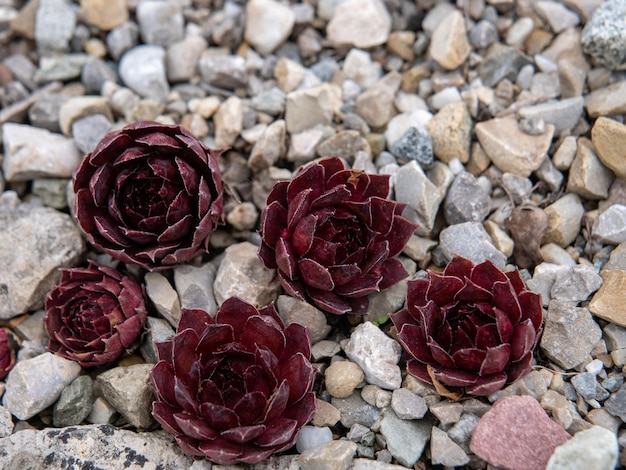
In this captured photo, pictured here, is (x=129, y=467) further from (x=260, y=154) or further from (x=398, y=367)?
(x=260, y=154)

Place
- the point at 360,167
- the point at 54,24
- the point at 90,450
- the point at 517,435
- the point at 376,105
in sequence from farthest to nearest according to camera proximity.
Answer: the point at 54,24, the point at 376,105, the point at 360,167, the point at 90,450, the point at 517,435

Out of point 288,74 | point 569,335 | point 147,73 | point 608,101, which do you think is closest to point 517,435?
point 569,335

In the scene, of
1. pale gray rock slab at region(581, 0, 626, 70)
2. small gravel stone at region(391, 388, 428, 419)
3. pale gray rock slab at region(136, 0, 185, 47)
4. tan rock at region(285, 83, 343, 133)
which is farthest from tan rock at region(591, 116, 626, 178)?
pale gray rock slab at region(136, 0, 185, 47)

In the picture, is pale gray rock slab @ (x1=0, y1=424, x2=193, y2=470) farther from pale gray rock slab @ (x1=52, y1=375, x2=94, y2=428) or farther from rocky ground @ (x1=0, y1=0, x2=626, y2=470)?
pale gray rock slab @ (x1=52, y1=375, x2=94, y2=428)

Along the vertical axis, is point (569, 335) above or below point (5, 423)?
above

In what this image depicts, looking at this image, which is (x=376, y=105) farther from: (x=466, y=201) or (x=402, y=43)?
(x=466, y=201)

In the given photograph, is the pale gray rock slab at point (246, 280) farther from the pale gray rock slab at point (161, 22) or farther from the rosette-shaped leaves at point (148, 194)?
the pale gray rock slab at point (161, 22)

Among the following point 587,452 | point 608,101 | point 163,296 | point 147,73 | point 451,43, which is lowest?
point 163,296

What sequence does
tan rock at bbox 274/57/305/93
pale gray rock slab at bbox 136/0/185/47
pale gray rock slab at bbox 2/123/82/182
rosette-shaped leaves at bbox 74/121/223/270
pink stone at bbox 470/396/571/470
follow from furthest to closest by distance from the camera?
pale gray rock slab at bbox 136/0/185/47 < tan rock at bbox 274/57/305/93 < pale gray rock slab at bbox 2/123/82/182 < rosette-shaped leaves at bbox 74/121/223/270 < pink stone at bbox 470/396/571/470
